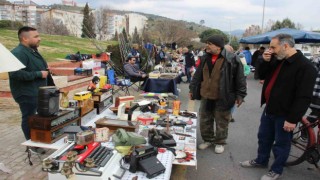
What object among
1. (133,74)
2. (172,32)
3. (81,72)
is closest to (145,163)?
(133,74)

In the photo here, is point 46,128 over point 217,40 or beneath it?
beneath

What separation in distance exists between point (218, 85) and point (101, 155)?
7.29ft

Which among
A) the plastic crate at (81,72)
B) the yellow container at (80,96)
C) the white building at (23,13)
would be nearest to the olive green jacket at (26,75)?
the yellow container at (80,96)

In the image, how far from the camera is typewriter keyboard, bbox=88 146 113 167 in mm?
2323

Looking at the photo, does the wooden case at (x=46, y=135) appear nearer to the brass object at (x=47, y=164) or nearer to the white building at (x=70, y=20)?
the brass object at (x=47, y=164)

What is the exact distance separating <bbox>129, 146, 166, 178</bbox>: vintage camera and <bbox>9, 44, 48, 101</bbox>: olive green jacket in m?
2.00

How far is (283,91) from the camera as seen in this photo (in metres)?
3.15

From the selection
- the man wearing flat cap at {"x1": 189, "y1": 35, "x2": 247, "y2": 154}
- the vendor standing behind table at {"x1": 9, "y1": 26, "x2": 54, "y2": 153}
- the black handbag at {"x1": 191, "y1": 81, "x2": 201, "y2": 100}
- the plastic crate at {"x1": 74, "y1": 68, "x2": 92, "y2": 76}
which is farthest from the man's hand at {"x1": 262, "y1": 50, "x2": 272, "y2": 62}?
the plastic crate at {"x1": 74, "y1": 68, "x2": 92, "y2": 76}

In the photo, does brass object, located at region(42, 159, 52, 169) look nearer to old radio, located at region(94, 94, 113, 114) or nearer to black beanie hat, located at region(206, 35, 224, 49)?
old radio, located at region(94, 94, 113, 114)

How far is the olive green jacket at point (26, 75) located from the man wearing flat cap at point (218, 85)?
240 cm

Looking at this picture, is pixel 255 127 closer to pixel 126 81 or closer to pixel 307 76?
pixel 307 76

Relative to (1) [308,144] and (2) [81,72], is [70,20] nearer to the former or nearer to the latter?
(2) [81,72]

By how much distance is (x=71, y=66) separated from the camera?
9805 millimetres

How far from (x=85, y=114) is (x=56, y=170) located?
1.57 meters
